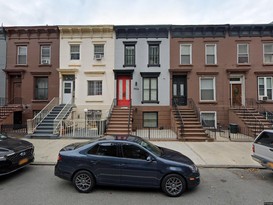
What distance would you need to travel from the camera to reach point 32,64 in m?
16.4

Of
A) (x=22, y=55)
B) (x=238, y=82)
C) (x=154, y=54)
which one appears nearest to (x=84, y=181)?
(x=154, y=54)

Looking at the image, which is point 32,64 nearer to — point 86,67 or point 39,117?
point 86,67

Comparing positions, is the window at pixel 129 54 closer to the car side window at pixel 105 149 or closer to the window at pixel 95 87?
the window at pixel 95 87

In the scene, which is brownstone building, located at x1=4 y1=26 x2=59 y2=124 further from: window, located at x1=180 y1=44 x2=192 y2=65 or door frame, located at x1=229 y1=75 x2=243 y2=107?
door frame, located at x1=229 y1=75 x2=243 y2=107

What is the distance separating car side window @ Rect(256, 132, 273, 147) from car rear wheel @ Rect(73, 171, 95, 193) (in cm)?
572

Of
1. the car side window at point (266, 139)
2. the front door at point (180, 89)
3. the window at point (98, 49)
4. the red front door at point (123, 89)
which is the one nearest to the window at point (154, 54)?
the front door at point (180, 89)

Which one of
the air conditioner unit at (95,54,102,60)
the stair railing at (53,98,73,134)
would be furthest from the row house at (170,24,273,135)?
the stair railing at (53,98,73,134)

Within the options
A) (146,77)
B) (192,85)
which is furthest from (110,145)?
(192,85)

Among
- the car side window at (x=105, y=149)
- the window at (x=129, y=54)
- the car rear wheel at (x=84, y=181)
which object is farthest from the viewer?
the window at (x=129, y=54)

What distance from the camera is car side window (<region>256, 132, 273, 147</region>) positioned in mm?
5868

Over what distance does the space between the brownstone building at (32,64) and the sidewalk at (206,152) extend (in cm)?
660

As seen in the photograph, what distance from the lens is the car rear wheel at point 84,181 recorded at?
4.78 m

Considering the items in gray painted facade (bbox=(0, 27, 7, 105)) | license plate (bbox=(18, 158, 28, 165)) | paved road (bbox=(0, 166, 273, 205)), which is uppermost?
gray painted facade (bbox=(0, 27, 7, 105))

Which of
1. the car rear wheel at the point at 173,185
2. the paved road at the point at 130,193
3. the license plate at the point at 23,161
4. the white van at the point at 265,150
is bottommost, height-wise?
Answer: the paved road at the point at 130,193
